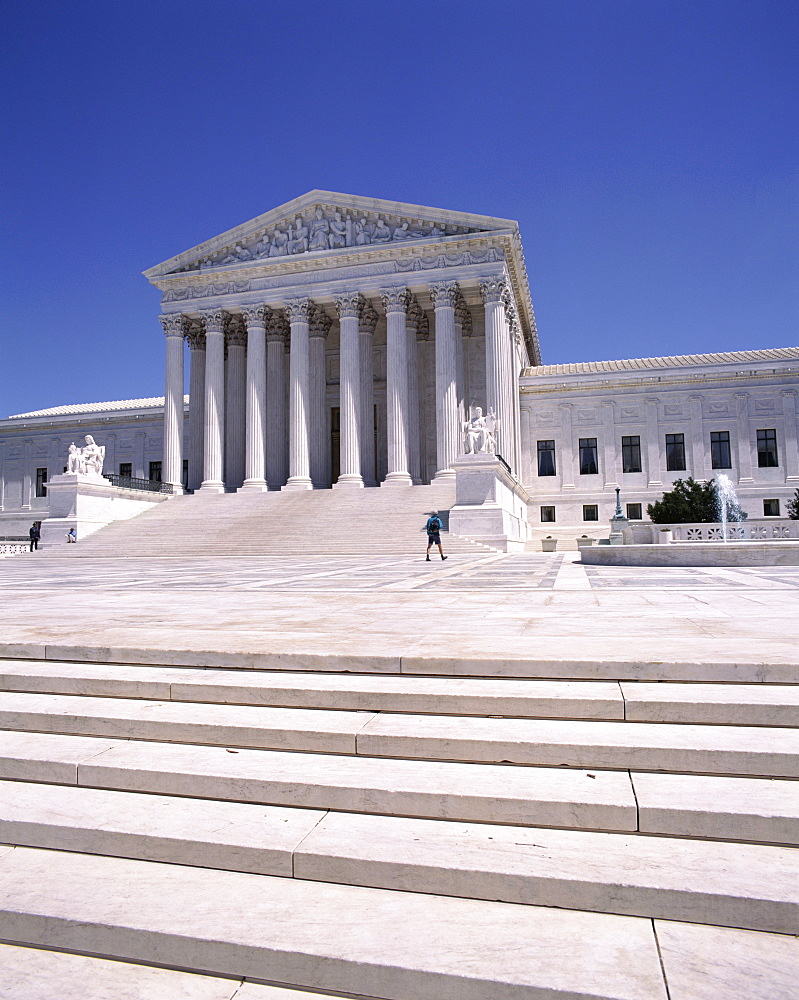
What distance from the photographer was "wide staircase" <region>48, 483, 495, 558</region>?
94.3 ft

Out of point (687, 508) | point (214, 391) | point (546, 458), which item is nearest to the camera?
point (687, 508)

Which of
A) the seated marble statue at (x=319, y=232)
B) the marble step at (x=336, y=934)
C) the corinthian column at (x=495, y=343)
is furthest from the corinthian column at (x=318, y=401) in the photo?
the marble step at (x=336, y=934)

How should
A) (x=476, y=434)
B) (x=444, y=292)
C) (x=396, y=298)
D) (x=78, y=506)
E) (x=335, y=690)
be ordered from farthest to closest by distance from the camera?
1. (x=396, y=298)
2. (x=444, y=292)
3. (x=78, y=506)
4. (x=476, y=434)
5. (x=335, y=690)

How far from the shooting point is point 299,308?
A: 4347 cm

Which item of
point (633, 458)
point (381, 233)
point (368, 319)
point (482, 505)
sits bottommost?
point (482, 505)

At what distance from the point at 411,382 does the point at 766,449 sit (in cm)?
2372

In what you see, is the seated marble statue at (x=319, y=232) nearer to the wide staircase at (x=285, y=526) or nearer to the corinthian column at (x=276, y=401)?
the corinthian column at (x=276, y=401)

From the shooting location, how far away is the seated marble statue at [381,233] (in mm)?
42344

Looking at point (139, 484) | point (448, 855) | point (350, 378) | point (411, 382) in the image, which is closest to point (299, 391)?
point (350, 378)

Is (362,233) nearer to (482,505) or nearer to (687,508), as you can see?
(482,505)

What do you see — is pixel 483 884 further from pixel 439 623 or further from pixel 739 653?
pixel 439 623

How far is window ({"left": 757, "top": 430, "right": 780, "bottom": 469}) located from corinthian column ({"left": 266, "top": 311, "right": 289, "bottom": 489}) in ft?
103

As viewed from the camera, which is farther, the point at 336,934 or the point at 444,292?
Result: the point at 444,292

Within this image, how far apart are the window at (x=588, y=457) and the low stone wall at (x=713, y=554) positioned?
27.7m
